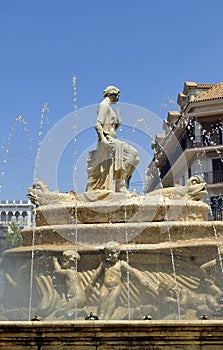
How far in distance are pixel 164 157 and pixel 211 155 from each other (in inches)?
452

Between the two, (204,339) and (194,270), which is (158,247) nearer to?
(194,270)

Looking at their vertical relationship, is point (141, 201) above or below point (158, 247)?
above

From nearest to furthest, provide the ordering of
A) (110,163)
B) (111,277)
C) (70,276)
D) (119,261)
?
(111,277)
(119,261)
(70,276)
(110,163)

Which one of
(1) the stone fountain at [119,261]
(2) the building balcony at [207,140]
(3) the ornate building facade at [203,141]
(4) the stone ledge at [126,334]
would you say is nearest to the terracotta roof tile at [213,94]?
(3) the ornate building facade at [203,141]

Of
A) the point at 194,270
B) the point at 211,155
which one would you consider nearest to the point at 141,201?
the point at 194,270

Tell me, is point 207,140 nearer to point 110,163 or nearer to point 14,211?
point 110,163

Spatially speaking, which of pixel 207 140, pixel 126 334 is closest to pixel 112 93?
pixel 126 334

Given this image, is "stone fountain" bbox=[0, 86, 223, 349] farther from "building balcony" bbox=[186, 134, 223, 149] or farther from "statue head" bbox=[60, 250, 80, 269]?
"building balcony" bbox=[186, 134, 223, 149]

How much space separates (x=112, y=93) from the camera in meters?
12.8

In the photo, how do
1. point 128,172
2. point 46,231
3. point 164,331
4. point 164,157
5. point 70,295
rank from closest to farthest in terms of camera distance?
1. point 164,331
2. point 70,295
3. point 46,231
4. point 128,172
5. point 164,157

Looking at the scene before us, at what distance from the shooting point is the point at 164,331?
5426 mm

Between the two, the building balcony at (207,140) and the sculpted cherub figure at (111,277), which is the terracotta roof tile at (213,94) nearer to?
the building balcony at (207,140)

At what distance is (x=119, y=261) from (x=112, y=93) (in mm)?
4608

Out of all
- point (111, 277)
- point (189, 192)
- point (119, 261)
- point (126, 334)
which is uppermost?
point (189, 192)
